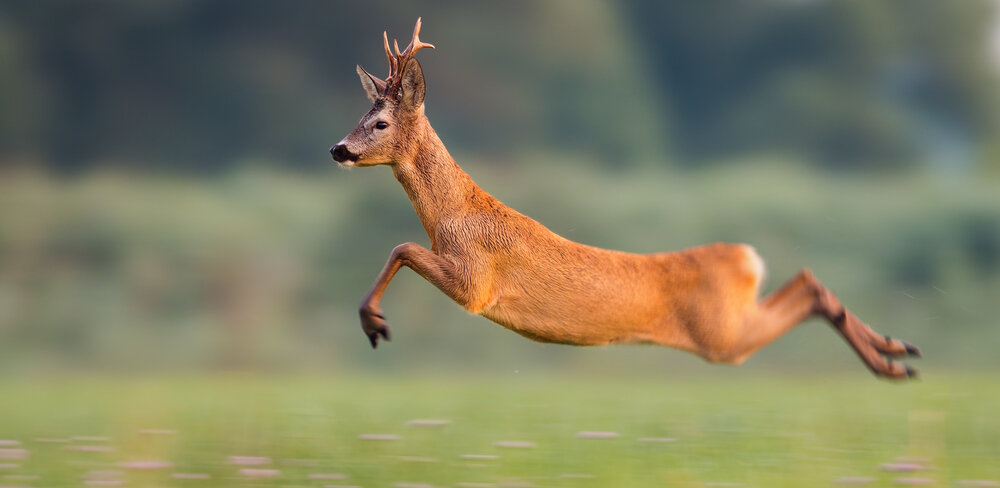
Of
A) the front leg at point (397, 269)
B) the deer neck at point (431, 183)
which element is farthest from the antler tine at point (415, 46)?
the front leg at point (397, 269)

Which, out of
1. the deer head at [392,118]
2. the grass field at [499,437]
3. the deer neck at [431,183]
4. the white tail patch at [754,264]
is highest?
the deer head at [392,118]

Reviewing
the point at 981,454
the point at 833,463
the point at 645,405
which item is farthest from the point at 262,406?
the point at 981,454

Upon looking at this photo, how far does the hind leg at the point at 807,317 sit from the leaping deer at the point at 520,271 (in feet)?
0.04

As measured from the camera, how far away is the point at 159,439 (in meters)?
6.69

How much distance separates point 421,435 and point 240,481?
1.52 metres

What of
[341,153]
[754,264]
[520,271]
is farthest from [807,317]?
[341,153]

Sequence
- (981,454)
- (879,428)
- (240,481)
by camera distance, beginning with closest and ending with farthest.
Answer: (240,481), (981,454), (879,428)

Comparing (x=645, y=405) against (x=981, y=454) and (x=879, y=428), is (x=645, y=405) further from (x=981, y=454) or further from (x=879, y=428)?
(x=981, y=454)

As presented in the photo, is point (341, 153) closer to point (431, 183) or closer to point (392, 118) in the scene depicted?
point (392, 118)

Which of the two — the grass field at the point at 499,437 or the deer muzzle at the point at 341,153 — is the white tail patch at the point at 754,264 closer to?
the grass field at the point at 499,437

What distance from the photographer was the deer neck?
5.96 metres

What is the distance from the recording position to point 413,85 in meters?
5.82

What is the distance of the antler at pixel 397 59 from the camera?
18.8ft

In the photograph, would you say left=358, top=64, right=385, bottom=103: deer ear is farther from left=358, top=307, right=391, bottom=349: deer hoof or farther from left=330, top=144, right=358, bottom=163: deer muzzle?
left=358, top=307, right=391, bottom=349: deer hoof
